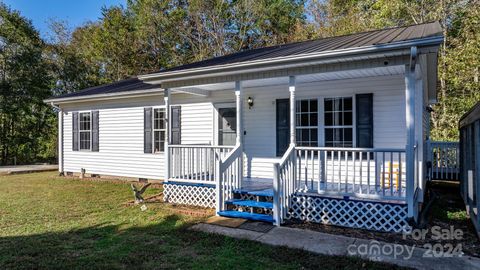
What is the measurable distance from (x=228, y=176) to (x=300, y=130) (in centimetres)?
214

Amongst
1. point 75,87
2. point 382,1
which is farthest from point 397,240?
point 75,87

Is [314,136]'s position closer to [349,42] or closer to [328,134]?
[328,134]

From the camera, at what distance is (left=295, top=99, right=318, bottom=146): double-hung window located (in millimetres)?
7273

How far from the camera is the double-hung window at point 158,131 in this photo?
10008mm

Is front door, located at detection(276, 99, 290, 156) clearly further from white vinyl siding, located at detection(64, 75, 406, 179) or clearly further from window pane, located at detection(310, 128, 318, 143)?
window pane, located at detection(310, 128, 318, 143)

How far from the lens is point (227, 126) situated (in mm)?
8734

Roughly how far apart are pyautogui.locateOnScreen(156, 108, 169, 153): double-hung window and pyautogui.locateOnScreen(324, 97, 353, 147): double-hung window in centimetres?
516

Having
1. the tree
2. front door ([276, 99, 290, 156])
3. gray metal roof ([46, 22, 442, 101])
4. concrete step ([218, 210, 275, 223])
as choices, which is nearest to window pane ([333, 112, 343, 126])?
front door ([276, 99, 290, 156])

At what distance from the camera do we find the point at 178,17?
22000 mm

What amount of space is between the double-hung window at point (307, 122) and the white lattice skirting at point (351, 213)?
1889 mm

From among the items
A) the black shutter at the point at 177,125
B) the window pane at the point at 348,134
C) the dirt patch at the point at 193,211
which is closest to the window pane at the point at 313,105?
the window pane at the point at 348,134

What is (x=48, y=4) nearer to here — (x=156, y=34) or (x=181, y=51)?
(x=156, y=34)

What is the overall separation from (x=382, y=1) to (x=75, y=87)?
19.3 metres

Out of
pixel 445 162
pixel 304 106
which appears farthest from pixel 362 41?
pixel 445 162
